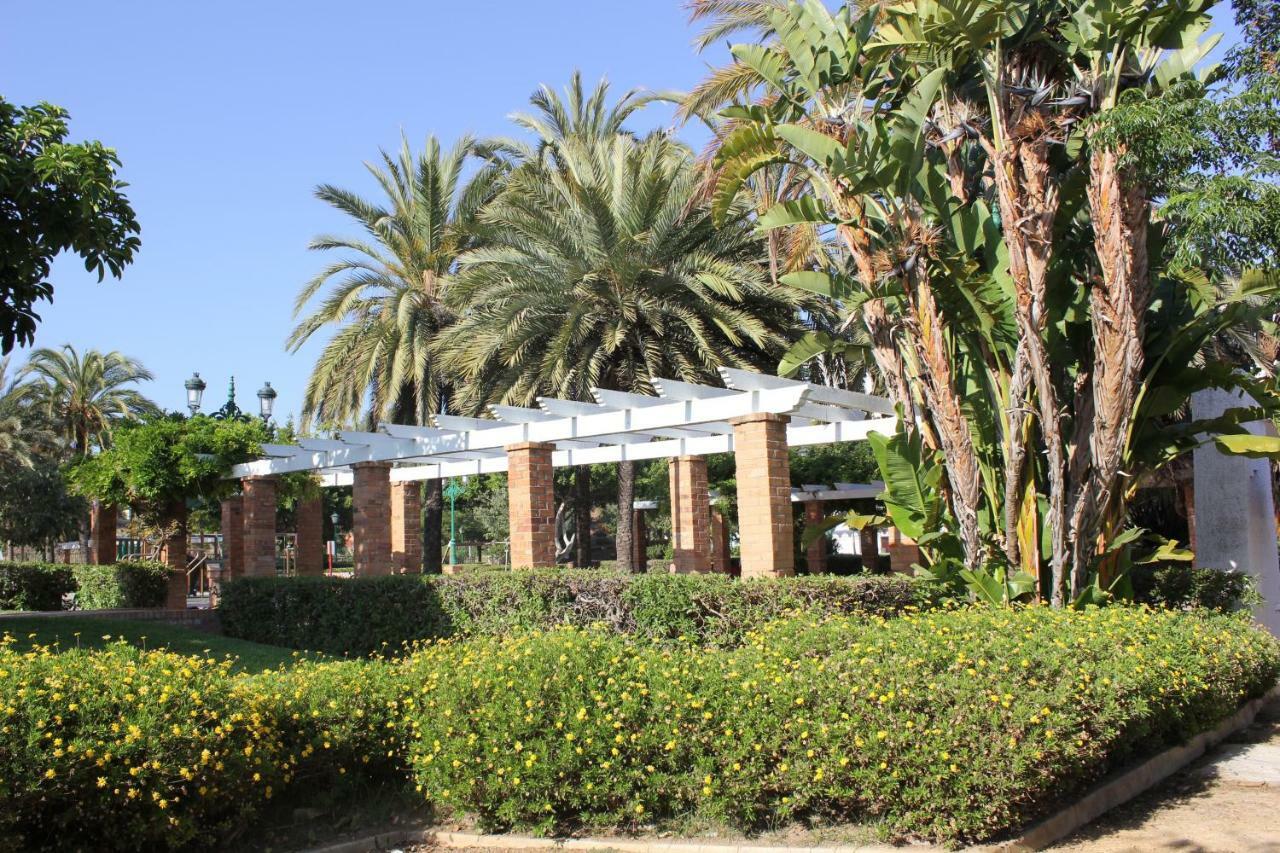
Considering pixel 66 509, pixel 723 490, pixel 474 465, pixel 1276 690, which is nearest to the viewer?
pixel 1276 690

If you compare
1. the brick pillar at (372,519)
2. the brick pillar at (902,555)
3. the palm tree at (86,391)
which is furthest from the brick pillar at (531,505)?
the palm tree at (86,391)

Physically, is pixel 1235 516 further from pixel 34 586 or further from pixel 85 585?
pixel 34 586

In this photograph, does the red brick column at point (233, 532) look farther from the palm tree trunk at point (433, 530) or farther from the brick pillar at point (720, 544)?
the brick pillar at point (720, 544)

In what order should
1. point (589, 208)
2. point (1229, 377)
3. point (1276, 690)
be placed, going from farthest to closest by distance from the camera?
point (589, 208), point (1276, 690), point (1229, 377)

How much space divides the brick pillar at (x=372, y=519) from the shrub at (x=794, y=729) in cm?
897

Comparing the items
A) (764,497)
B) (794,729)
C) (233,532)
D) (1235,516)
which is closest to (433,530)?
(233,532)

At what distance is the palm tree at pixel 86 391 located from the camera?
33562 millimetres

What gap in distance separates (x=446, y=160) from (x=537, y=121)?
1870 mm

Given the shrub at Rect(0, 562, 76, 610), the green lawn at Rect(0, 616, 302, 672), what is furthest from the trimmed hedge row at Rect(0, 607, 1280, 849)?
the shrub at Rect(0, 562, 76, 610)

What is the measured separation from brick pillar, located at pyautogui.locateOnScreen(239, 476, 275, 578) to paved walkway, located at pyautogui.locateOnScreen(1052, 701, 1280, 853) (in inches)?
569

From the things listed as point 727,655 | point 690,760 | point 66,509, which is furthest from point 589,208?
point 66,509

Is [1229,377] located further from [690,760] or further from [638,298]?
[638,298]

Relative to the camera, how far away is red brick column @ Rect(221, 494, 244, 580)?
64.3ft

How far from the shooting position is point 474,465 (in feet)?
61.0
